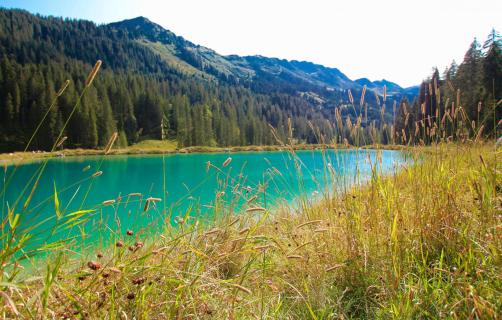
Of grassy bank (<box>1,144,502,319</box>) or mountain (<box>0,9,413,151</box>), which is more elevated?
mountain (<box>0,9,413,151</box>)

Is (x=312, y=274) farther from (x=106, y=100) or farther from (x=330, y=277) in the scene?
(x=106, y=100)

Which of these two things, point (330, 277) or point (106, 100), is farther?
point (106, 100)

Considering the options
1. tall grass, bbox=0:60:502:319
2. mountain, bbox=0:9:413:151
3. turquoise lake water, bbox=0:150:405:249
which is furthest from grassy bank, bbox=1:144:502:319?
mountain, bbox=0:9:413:151

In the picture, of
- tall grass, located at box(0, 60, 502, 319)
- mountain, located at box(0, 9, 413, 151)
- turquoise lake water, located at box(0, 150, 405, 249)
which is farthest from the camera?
mountain, located at box(0, 9, 413, 151)

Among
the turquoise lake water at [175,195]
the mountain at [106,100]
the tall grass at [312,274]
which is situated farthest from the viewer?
the mountain at [106,100]

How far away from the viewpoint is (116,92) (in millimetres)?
73250

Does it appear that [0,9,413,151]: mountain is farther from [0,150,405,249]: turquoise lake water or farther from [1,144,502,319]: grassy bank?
[1,144,502,319]: grassy bank

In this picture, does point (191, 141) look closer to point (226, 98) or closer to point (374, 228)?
point (226, 98)

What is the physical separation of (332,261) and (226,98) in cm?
11462

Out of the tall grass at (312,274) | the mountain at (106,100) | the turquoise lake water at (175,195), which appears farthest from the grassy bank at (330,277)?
the mountain at (106,100)

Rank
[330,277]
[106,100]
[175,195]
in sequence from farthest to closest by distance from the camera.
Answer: [106,100], [175,195], [330,277]

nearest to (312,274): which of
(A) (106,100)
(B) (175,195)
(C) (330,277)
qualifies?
(C) (330,277)

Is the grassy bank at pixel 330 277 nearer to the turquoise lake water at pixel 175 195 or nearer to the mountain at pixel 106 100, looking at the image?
the turquoise lake water at pixel 175 195

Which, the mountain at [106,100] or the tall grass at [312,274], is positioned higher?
the mountain at [106,100]
